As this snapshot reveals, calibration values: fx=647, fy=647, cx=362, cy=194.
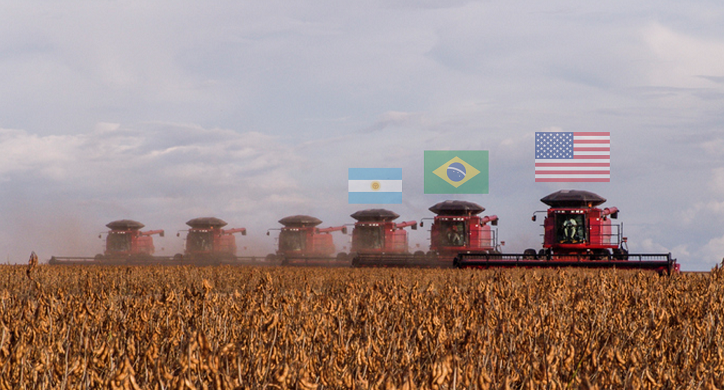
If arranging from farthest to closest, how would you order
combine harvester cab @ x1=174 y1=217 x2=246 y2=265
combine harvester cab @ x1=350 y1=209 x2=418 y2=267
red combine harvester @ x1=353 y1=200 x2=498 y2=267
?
combine harvester cab @ x1=174 y1=217 x2=246 y2=265 → combine harvester cab @ x1=350 y1=209 x2=418 y2=267 → red combine harvester @ x1=353 y1=200 x2=498 y2=267

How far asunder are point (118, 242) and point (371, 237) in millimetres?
14261

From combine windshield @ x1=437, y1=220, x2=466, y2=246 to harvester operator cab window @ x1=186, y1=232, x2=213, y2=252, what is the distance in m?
13.3

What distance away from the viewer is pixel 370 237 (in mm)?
31000

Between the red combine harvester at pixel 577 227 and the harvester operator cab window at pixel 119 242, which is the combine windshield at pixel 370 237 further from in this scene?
the harvester operator cab window at pixel 119 242

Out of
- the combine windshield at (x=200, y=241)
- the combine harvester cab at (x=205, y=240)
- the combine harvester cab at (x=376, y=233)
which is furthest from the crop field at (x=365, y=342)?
the combine windshield at (x=200, y=241)

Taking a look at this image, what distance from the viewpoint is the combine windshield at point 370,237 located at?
3095 cm

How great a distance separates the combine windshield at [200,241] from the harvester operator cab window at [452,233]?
13.3 meters

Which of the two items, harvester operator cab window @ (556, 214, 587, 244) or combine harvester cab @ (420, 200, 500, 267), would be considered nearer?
harvester operator cab window @ (556, 214, 587, 244)

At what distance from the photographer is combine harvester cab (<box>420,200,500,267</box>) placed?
2811 centimetres

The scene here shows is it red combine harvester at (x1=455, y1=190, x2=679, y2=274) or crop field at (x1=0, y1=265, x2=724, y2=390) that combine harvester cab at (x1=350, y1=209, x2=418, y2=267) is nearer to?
red combine harvester at (x1=455, y1=190, x2=679, y2=274)

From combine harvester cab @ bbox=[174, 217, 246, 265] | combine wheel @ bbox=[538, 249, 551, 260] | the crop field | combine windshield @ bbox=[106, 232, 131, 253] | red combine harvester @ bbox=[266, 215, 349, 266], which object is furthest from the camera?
combine windshield @ bbox=[106, 232, 131, 253]

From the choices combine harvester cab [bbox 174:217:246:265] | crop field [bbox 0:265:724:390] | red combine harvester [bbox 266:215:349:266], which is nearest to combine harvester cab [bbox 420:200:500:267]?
red combine harvester [bbox 266:215:349:266]

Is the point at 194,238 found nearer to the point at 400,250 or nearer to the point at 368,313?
the point at 400,250

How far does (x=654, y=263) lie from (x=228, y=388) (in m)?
19.5
